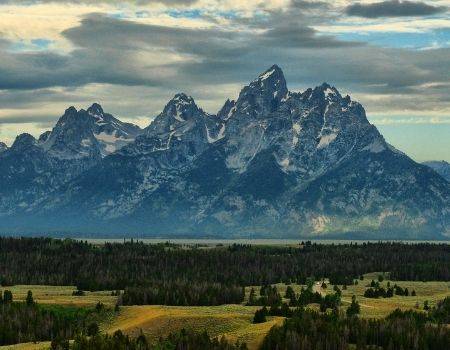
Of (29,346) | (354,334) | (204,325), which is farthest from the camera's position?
(204,325)

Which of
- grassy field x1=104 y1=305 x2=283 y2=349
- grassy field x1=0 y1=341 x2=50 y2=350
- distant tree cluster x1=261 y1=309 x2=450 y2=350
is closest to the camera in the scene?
distant tree cluster x1=261 y1=309 x2=450 y2=350

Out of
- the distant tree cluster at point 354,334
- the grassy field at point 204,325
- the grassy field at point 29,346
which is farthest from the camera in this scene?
the grassy field at point 204,325

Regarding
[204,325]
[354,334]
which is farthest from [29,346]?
[354,334]

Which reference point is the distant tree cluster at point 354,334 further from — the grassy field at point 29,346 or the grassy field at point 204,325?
the grassy field at point 29,346

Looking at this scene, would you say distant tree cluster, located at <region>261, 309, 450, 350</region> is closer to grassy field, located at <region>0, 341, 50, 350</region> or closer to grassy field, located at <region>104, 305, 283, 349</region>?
grassy field, located at <region>104, 305, 283, 349</region>

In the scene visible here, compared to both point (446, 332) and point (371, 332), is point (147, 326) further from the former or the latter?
point (446, 332)

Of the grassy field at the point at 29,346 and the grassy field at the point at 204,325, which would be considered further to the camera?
the grassy field at the point at 204,325

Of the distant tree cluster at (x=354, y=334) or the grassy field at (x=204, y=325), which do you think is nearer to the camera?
the distant tree cluster at (x=354, y=334)

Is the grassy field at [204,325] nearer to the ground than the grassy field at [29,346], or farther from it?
farther from it

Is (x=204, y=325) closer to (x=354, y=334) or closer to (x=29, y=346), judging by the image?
(x=354, y=334)

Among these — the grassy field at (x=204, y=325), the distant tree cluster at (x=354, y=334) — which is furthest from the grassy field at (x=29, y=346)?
the distant tree cluster at (x=354, y=334)

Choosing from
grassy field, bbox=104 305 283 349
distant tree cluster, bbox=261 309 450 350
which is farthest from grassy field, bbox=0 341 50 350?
distant tree cluster, bbox=261 309 450 350

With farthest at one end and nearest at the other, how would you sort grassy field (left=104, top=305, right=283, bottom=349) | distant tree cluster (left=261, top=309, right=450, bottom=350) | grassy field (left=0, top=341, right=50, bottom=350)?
grassy field (left=104, top=305, right=283, bottom=349) → grassy field (left=0, top=341, right=50, bottom=350) → distant tree cluster (left=261, top=309, right=450, bottom=350)

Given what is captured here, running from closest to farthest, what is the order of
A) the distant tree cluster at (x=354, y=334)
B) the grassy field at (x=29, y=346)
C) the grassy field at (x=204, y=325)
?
the distant tree cluster at (x=354, y=334) < the grassy field at (x=29, y=346) < the grassy field at (x=204, y=325)
